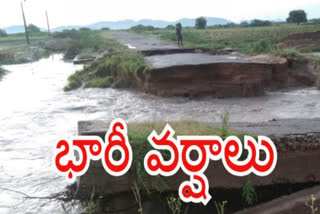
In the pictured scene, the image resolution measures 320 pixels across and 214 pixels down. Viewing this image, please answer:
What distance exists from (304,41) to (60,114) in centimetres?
2124

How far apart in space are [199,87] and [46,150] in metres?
5.16

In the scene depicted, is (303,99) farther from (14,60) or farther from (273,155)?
(14,60)

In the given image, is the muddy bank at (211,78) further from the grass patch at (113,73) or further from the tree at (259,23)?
the tree at (259,23)

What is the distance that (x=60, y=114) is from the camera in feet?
31.6

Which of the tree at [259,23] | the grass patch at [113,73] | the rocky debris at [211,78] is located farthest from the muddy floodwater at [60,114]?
the tree at [259,23]

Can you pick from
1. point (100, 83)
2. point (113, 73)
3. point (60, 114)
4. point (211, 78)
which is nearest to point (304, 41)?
point (113, 73)

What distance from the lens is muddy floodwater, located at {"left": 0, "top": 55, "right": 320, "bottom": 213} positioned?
208 inches

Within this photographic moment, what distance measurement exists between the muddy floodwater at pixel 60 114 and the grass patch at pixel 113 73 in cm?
57

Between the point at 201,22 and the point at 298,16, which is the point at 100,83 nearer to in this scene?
the point at 201,22

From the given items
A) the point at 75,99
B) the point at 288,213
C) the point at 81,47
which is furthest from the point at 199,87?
the point at 81,47

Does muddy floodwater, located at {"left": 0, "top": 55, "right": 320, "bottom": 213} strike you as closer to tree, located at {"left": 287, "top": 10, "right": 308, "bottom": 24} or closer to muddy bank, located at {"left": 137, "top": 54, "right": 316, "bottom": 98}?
muddy bank, located at {"left": 137, "top": 54, "right": 316, "bottom": 98}

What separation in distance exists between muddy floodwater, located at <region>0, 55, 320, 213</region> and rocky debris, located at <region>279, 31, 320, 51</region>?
48.5ft

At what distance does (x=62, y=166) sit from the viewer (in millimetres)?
5020

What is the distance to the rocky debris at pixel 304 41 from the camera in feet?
80.6
